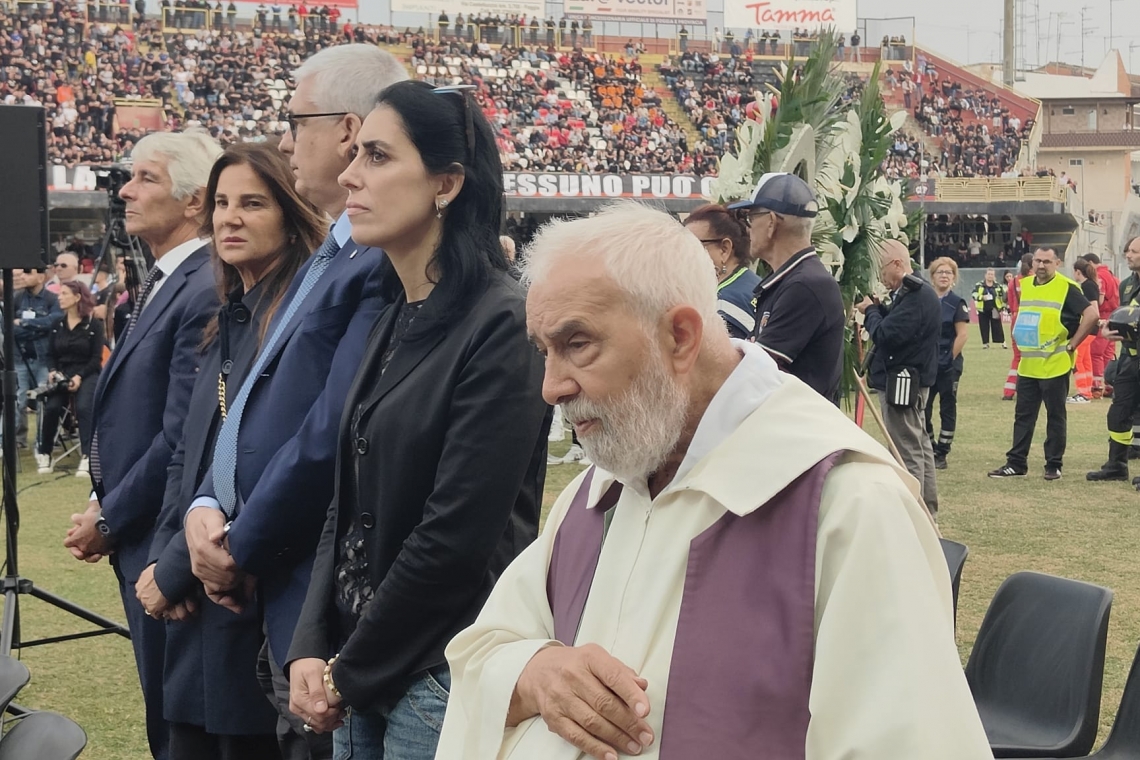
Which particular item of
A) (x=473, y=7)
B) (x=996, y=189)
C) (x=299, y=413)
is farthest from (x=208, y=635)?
(x=473, y=7)

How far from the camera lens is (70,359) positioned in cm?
1173

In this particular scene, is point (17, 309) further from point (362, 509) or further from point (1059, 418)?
point (362, 509)

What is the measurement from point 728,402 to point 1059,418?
30.4 feet

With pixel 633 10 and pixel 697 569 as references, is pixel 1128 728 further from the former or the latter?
pixel 633 10

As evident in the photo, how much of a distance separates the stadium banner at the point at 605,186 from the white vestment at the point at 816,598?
30.9 m

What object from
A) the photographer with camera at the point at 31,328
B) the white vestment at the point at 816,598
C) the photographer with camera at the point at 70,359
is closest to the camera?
the white vestment at the point at 816,598

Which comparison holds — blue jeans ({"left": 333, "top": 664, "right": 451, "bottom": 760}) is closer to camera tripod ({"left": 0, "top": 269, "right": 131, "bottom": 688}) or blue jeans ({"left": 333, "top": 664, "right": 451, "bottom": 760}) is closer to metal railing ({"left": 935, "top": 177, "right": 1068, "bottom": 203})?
camera tripod ({"left": 0, "top": 269, "right": 131, "bottom": 688})

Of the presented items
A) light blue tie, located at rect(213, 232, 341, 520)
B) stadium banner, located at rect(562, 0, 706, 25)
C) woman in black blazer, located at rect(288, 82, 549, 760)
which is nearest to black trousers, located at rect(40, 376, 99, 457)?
light blue tie, located at rect(213, 232, 341, 520)

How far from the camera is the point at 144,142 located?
3916 millimetres

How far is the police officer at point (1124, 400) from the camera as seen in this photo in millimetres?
9906

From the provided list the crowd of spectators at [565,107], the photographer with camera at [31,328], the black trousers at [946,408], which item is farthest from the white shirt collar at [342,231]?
the crowd of spectators at [565,107]

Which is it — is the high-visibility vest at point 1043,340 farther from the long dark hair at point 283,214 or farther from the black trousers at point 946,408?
the long dark hair at point 283,214

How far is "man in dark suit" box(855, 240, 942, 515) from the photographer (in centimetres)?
834

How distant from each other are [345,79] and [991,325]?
24.7m
